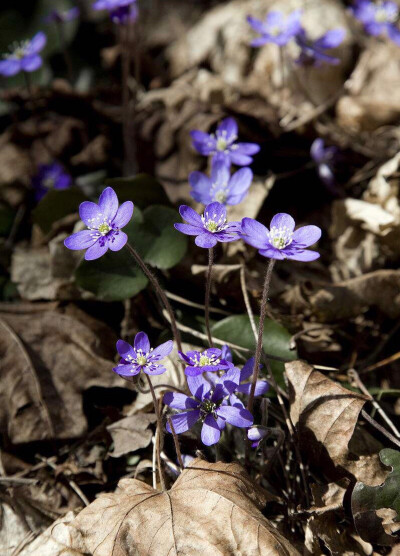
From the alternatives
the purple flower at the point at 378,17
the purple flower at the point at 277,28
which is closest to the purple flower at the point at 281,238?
the purple flower at the point at 277,28

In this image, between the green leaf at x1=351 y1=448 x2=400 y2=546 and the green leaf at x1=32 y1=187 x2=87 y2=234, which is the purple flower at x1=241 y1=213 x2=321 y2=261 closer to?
the green leaf at x1=351 y1=448 x2=400 y2=546

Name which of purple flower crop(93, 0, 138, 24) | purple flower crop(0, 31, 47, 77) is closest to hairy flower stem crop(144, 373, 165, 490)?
purple flower crop(93, 0, 138, 24)

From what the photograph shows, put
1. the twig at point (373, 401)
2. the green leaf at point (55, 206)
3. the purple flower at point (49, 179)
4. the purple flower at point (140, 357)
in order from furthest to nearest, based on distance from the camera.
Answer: the purple flower at point (49, 179) < the green leaf at point (55, 206) < the twig at point (373, 401) < the purple flower at point (140, 357)

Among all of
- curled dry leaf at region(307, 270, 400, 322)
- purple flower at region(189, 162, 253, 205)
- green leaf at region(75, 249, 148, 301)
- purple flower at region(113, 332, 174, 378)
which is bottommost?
curled dry leaf at region(307, 270, 400, 322)

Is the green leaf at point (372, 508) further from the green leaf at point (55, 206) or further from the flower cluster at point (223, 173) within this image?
the green leaf at point (55, 206)

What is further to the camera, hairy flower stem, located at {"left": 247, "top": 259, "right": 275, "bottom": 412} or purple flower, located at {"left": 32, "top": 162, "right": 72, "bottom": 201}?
purple flower, located at {"left": 32, "top": 162, "right": 72, "bottom": 201}
